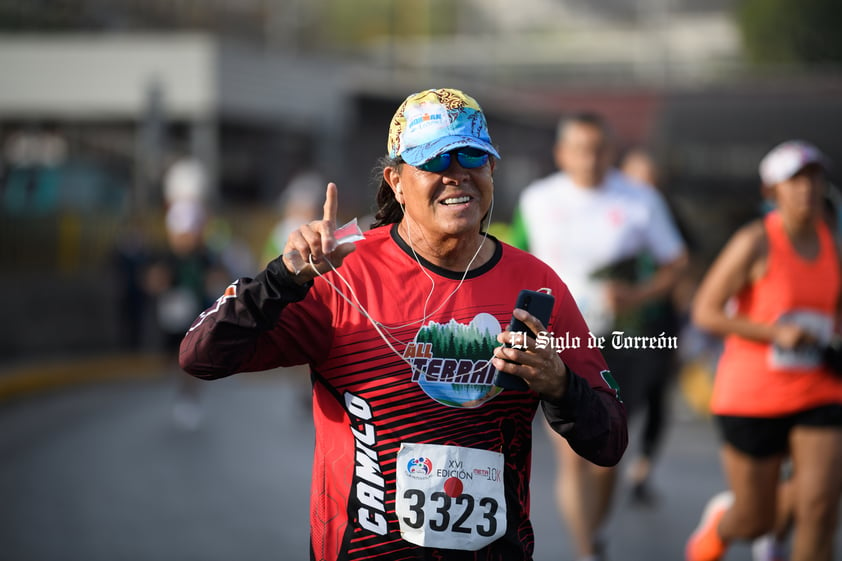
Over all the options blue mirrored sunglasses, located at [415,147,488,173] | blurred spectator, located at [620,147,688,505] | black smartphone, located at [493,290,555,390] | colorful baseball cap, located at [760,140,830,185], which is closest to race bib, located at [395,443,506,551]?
black smartphone, located at [493,290,555,390]

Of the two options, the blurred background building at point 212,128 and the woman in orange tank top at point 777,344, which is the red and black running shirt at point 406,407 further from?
the blurred background building at point 212,128

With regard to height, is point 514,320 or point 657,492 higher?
point 514,320

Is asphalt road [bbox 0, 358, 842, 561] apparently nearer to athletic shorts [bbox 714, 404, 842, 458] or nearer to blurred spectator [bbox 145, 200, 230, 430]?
blurred spectator [bbox 145, 200, 230, 430]

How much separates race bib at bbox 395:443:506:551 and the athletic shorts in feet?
8.80

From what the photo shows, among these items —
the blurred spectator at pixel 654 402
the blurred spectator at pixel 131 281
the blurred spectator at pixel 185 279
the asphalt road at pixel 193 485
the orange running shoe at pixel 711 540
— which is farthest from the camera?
the blurred spectator at pixel 131 281

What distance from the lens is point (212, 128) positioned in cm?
2995

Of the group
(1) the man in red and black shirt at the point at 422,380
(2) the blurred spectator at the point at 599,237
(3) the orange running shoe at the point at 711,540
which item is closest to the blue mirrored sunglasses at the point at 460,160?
(1) the man in red and black shirt at the point at 422,380

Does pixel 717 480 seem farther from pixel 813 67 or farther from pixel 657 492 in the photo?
pixel 813 67

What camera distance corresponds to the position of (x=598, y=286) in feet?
23.0

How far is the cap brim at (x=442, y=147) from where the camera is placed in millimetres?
3410

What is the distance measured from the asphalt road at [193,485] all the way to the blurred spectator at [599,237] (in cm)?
133

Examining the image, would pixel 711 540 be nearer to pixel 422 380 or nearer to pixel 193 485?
pixel 422 380

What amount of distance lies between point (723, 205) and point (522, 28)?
2942cm

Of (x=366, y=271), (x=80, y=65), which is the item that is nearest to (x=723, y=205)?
(x=80, y=65)
